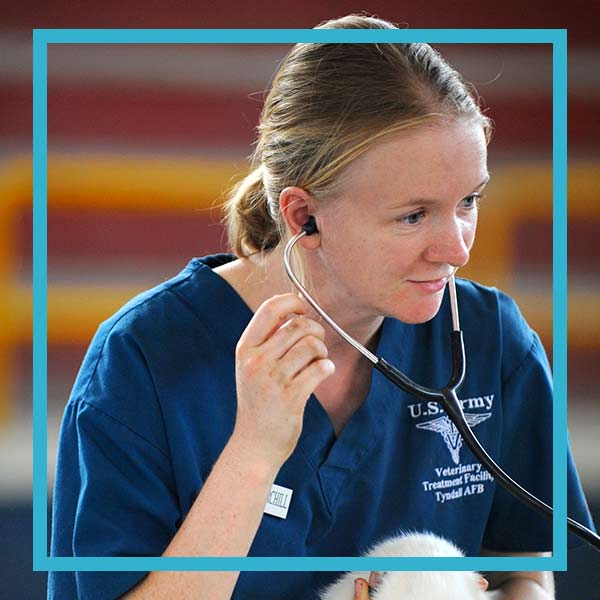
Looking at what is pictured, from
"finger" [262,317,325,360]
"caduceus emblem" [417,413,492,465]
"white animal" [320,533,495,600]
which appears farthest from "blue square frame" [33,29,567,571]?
"finger" [262,317,325,360]

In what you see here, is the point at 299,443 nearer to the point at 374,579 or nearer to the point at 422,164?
the point at 374,579

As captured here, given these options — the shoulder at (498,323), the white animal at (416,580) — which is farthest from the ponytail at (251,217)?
the white animal at (416,580)

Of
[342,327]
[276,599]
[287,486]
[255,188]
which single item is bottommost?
[276,599]

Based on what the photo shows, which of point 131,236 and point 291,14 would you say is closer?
point 131,236

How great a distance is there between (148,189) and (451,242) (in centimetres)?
32

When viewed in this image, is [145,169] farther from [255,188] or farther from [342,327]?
[342,327]

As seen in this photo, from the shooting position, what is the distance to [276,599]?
0.94 m

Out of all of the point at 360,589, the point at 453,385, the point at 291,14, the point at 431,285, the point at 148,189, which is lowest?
the point at 360,589

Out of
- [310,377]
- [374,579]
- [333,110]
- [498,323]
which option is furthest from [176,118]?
[374,579]

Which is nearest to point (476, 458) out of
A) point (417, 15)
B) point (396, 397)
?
point (396, 397)

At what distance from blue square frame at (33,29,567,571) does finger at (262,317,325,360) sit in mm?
228

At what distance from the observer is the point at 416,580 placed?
36.4 inches

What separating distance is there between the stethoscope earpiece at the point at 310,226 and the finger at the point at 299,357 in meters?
0.11

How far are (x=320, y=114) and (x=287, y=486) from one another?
0.39 m
